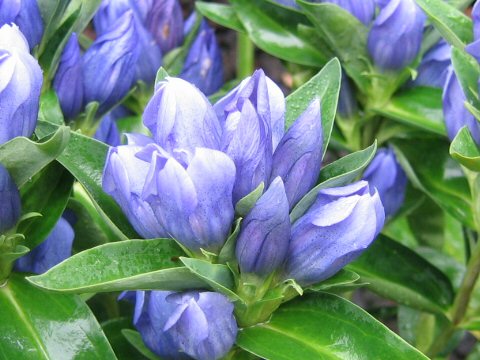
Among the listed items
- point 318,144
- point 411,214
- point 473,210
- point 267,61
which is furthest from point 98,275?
point 267,61

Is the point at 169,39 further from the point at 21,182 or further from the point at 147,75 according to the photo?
the point at 21,182

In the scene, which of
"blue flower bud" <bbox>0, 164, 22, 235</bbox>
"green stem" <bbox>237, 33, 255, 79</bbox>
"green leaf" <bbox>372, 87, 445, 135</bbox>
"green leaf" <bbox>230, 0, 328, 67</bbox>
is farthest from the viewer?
"green stem" <bbox>237, 33, 255, 79</bbox>

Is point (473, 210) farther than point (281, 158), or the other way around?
point (473, 210)

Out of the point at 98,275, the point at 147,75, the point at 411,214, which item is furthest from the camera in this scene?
the point at 411,214

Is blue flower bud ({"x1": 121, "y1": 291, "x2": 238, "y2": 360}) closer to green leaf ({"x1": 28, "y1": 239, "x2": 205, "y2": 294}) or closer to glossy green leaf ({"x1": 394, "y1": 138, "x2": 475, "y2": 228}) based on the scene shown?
green leaf ({"x1": 28, "y1": 239, "x2": 205, "y2": 294})

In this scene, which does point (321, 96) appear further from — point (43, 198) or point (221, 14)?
point (221, 14)

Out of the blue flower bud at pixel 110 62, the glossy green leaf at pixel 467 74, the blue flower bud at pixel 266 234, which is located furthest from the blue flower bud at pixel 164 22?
the blue flower bud at pixel 266 234

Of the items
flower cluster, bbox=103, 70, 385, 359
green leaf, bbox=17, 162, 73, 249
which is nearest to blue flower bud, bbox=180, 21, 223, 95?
green leaf, bbox=17, 162, 73, 249
